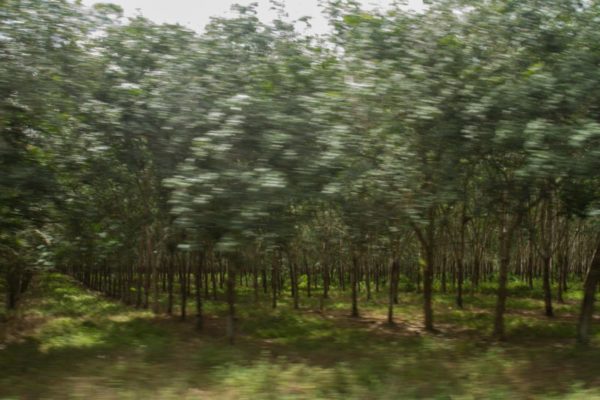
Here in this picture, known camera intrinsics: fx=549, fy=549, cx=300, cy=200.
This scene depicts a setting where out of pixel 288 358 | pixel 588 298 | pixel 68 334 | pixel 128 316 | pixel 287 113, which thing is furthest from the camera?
pixel 128 316

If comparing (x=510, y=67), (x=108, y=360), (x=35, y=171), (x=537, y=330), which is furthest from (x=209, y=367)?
(x=537, y=330)

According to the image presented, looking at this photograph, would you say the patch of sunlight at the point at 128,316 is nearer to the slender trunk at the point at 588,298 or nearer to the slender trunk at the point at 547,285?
the slender trunk at the point at 588,298

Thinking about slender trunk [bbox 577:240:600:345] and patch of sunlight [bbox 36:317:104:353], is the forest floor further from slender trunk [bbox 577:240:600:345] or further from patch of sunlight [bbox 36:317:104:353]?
slender trunk [bbox 577:240:600:345]

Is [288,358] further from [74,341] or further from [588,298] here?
[588,298]

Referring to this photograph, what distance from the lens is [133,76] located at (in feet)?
41.0

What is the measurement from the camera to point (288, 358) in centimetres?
1259

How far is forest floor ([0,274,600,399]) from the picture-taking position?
27.1ft

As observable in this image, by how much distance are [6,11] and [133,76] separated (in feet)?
11.4

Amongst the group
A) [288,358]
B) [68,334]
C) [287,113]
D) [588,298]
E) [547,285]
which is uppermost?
[287,113]

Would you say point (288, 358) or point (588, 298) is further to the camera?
point (588, 298)

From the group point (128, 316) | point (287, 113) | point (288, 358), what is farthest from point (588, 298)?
point (128, 316)

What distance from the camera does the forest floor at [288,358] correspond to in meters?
8.25

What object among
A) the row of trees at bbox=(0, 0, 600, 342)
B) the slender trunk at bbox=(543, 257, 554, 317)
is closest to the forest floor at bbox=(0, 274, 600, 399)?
the slender trunk at bbox=(543, 257, 554, 317)

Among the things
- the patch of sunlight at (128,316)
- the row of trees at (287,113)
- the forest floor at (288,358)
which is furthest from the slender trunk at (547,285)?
the patch of sunlight at (128,316)
